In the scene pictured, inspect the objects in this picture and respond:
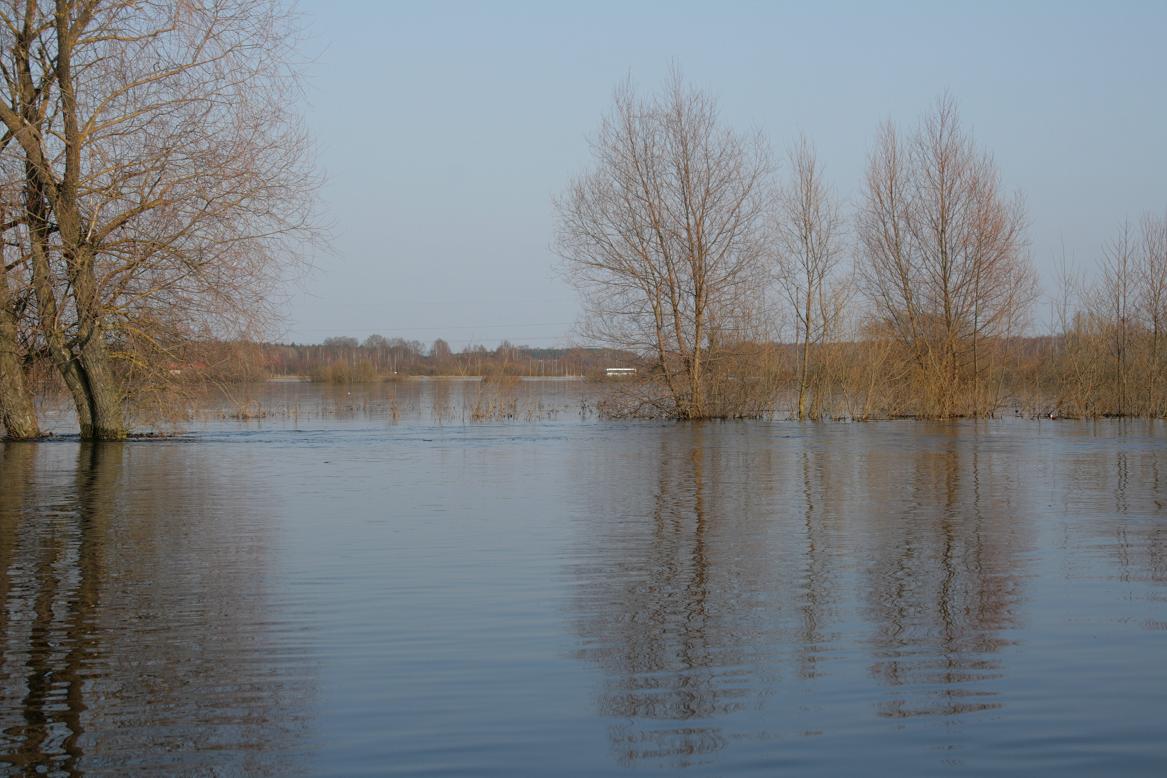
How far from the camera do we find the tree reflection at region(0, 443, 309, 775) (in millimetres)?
4594

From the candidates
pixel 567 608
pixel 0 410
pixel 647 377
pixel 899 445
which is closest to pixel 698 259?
pixel 647 377

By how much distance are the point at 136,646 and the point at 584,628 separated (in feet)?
8.27

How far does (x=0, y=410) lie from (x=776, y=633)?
20866 millimetres

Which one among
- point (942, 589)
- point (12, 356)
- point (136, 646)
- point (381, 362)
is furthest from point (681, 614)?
point (381, 362)

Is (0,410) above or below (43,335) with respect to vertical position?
below

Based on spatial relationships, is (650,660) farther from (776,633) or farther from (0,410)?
(0,410)

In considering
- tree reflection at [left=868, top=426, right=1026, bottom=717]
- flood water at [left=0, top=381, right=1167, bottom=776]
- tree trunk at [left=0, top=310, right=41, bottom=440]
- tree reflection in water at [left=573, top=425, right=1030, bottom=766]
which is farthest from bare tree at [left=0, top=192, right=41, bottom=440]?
tree reflection at [left=868, top=426, right=1026, bottom=717]

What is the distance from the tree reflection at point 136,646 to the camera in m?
4.59

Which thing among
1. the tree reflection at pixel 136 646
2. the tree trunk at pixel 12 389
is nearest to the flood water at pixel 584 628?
the tree reflection at pixel 136 646

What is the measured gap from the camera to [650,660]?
19.5 feet

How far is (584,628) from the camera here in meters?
6.62

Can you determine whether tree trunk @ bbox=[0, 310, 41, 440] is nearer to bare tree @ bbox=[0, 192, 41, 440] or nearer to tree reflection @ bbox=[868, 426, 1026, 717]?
bare tree @ bbox=[0, 192, 41, 440]

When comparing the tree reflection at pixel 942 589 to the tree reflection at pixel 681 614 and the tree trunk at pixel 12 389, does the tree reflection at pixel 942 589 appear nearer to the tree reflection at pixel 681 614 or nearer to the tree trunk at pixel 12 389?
the tree reflection at pixel 681 614

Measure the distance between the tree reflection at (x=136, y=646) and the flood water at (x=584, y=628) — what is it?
25 millimetres
